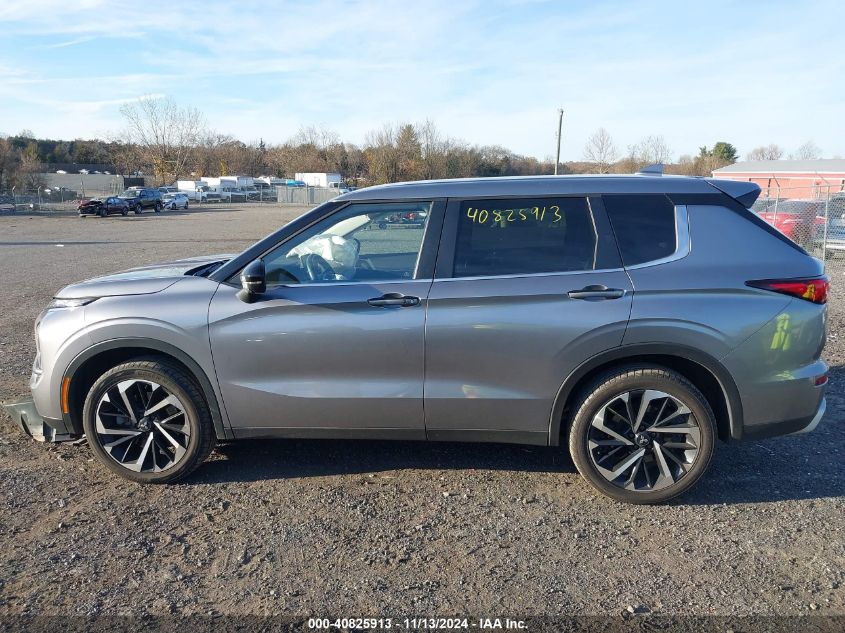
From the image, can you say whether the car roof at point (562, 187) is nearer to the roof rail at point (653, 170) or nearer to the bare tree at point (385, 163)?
the roof rail at point (653, 170)

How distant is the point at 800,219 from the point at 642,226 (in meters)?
14.4

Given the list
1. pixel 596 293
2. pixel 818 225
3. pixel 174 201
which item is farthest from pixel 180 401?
pixel 174 201

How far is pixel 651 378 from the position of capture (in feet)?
12.0

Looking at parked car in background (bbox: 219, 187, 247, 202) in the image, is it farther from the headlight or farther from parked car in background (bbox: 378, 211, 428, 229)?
→ parked car in background (bbox: 378, 211, 428, 229)

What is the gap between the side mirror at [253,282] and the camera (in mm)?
3682

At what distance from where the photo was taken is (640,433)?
375 cm

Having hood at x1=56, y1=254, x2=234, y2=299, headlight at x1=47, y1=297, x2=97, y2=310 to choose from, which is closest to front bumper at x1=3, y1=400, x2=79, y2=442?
headlight at x1=47, y1=297, x2=97, y2=310

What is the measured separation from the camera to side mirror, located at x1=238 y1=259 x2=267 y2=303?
12.1 feet

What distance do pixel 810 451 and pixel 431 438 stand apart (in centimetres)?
280

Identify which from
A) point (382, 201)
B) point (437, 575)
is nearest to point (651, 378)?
point (437, 575)

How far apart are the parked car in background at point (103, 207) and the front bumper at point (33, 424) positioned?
38649 millimetres

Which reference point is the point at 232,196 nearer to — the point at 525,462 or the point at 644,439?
the point at 525,462

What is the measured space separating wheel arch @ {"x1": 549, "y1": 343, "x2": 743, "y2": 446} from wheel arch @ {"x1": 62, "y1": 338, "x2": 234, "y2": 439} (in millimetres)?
2060

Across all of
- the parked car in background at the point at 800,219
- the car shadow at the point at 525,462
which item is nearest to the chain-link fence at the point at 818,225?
the parked car in background at the point at 800,219
